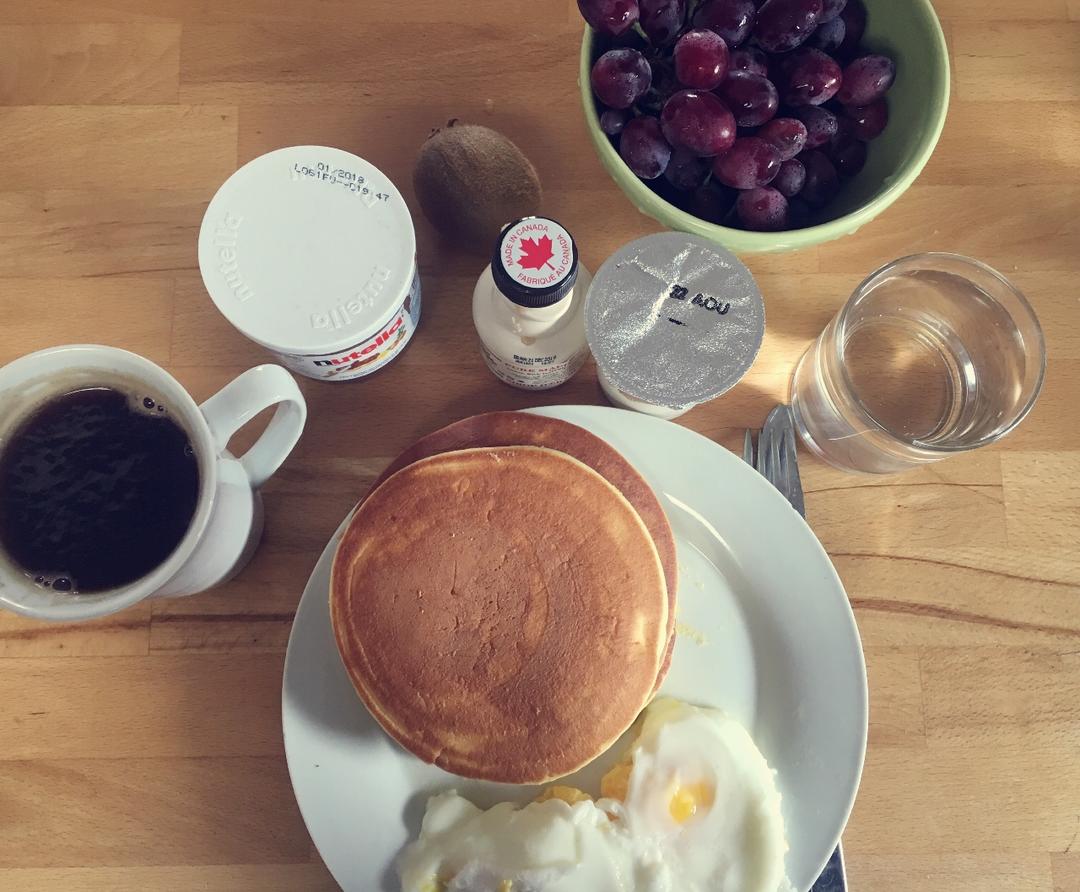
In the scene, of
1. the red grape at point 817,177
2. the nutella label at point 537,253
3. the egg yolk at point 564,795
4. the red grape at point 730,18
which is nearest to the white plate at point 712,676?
the egg yolk at point 564,795

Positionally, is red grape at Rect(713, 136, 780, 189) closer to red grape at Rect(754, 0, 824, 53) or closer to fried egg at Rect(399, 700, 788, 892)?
red grape at Rect(754, 0, 824, 53)

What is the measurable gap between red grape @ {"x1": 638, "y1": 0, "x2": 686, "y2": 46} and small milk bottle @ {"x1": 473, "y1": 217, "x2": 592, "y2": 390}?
21cm

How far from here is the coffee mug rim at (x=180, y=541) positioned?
68 cm

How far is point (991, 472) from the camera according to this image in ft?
3.07

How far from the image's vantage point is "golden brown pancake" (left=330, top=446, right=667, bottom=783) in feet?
2.47

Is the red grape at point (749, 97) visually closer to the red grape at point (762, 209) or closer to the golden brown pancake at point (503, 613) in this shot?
the red grape at point (762, 209)

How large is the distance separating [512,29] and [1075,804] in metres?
1.06

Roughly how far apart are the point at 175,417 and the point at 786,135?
0.61 metres

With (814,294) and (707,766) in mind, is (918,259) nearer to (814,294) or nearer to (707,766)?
(814,294)

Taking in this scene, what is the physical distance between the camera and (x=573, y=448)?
81 centimetres

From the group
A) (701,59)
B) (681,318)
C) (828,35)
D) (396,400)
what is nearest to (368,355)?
(396,400)

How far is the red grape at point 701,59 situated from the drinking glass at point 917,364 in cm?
26

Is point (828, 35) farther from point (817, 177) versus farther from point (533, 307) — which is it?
point (533, 307)

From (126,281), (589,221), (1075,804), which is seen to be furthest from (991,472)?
(126,281)
